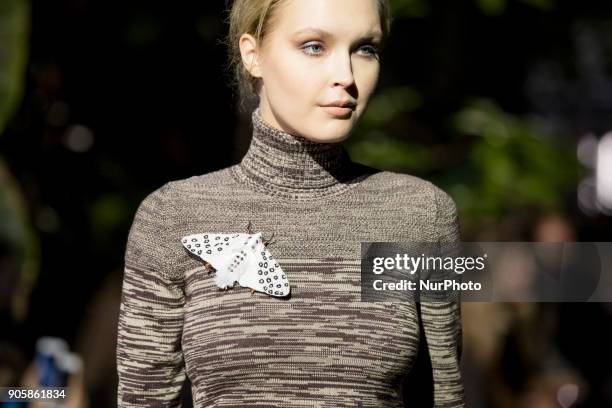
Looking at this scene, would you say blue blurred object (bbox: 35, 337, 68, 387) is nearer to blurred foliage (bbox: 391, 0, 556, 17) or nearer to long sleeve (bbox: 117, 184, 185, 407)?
long sleeve (bbox: 117, 184, 185, 407)

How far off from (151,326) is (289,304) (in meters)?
A: 0.28

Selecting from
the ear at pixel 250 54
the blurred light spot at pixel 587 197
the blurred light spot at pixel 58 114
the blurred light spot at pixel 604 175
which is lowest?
the ear at pixel 250 54

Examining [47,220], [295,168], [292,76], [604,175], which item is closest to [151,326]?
[295,168]

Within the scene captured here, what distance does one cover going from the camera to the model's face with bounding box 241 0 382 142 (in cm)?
228

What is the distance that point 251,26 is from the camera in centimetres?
242

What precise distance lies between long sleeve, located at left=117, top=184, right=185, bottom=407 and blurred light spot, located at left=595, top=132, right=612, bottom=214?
344 inches

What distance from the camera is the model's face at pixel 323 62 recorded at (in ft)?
7.48

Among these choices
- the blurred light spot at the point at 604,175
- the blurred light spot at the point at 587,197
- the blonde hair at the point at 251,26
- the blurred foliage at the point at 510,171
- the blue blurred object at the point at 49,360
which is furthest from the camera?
the blurred light spot at the point at 604,175

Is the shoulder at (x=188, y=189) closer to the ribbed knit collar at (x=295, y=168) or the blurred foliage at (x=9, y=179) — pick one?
the ribbed knit collar at (x=295, y=168)

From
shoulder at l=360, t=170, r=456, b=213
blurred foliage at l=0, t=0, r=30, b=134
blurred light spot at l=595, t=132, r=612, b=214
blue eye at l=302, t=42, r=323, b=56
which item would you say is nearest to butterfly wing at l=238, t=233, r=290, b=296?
shoulder at l=360, t=170, r=456, b=213

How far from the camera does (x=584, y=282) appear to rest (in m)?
3.41

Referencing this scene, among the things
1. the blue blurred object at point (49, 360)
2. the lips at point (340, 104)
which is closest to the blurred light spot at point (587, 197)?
the blue blurred object at point (49, 360)

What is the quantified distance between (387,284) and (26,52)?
8.79 ft

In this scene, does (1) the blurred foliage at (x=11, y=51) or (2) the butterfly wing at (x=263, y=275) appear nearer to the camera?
(2) the butterfly wing at (x=263, y=275)
